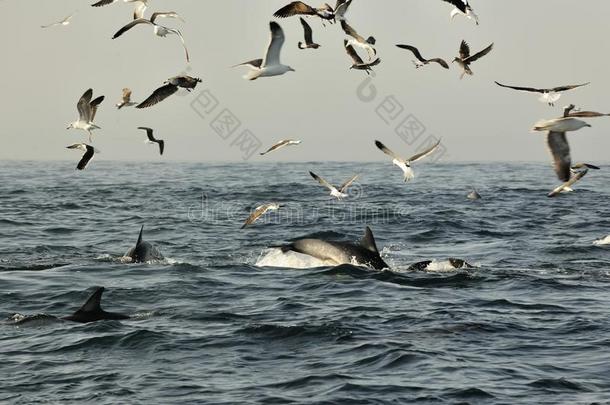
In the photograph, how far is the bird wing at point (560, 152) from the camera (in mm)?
16828

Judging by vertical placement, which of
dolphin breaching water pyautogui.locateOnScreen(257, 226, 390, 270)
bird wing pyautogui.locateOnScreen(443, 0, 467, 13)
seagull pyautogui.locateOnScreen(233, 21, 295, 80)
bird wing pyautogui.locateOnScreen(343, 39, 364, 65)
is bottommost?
dolphin breaching water pyautogui.locateOnScreen(257, 226, 390, 270)

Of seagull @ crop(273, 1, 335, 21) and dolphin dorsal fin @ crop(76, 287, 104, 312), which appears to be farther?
seagull @ crop(273, 1, 335, 21)

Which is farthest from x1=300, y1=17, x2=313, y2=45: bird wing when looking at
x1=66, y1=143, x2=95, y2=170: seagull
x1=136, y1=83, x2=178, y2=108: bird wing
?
x1=66, y1=143, x2=95, y2=170: seagull

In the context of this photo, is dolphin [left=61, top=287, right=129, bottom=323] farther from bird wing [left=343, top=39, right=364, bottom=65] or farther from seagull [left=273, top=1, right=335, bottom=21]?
bird wing [left=343, top=39, right=364, bottom=65]

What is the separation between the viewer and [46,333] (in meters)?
15.5

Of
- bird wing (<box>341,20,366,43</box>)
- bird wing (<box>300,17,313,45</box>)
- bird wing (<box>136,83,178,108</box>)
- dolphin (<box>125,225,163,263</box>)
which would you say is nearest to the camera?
bird wing (<box>136,83,178,108</box>)

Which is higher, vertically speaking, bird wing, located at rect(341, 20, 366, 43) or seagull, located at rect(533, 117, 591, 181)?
bird wing, located at rect(341, 20, 366, 43)

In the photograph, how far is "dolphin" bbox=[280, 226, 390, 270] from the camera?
21156 mm

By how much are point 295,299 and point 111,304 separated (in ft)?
11.2

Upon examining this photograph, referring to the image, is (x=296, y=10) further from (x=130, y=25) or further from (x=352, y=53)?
(x=352, y=53)

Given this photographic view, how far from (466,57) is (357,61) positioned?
111 inches

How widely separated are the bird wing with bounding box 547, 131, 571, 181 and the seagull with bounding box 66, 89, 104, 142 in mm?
10561

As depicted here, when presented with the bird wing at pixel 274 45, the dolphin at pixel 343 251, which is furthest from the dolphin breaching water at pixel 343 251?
the bird wing at pixel 274 45

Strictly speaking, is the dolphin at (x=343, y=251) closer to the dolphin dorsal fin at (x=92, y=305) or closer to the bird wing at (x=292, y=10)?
the bird wing at (x=292, y=10)
